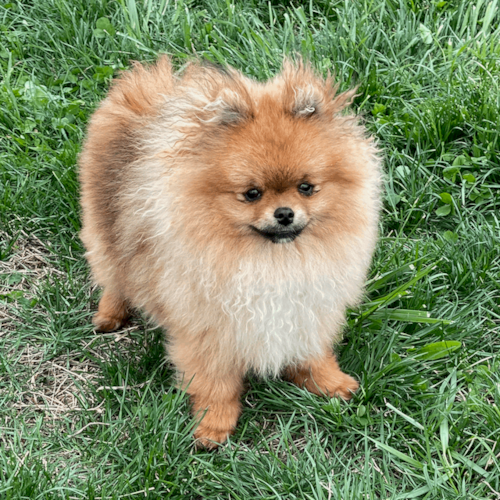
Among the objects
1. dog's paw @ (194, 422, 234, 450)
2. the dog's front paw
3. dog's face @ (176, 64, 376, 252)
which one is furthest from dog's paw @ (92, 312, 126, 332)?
dog's face @ (176, 64, 376, 252)

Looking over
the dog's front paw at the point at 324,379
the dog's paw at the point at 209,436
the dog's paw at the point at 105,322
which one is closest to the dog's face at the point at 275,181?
the dog's front paw at the point at 324,379

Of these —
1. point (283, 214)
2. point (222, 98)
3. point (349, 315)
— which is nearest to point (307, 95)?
point (222, 98)

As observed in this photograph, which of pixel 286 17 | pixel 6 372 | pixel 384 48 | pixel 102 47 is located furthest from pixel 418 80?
pixel 6 372

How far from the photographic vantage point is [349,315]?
10.3ft

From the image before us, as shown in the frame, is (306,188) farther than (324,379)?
No

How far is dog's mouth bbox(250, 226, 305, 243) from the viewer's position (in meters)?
2.22

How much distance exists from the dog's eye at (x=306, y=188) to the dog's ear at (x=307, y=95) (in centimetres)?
23

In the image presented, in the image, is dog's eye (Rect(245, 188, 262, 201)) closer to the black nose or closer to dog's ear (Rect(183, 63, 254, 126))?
the black nose

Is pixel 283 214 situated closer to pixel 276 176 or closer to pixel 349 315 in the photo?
pixel 276 176

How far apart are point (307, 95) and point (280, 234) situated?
465 millimetres

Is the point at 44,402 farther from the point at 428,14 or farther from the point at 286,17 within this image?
the point at 428,14

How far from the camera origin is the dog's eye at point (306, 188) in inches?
87.2

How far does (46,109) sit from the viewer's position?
12.7 ft

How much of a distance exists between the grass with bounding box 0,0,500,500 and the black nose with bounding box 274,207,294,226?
3.19 ft
